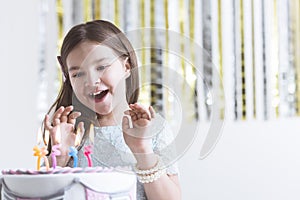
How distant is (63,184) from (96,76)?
0.29 meters

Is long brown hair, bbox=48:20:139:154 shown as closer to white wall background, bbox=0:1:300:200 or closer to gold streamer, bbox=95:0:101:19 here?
white wall background, bbox=0:1:300:200

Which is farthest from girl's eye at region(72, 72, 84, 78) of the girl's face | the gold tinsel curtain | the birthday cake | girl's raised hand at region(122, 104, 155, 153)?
the gold tinsel curtain

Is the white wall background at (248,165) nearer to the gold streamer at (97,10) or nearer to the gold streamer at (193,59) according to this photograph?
the gold streamer at (193,59)

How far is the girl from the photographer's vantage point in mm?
929

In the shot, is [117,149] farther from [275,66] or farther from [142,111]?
[275,66]

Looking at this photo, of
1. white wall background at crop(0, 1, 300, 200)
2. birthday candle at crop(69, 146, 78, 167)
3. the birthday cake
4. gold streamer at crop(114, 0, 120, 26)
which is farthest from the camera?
gold streamer at crop(114, 0, 120, 26)

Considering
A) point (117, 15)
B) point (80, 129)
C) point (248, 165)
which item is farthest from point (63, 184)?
point (117, 15)

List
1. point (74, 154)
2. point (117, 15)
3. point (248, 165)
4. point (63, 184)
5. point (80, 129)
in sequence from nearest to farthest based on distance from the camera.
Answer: point (63, 184) → point (74, 154) → point (80, 129) → point (248, 165) → point (117, 15)

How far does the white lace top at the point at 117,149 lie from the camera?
3.26 feet

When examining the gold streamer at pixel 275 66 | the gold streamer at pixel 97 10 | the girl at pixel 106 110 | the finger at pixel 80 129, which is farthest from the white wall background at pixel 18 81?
the finger at pixel 80 129

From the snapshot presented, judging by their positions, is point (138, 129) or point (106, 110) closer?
point (138, 129)

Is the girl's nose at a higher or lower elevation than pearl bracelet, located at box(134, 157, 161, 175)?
higher

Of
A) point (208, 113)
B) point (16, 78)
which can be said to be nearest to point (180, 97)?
point (208, 113)

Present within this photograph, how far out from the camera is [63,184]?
770 millimetres
